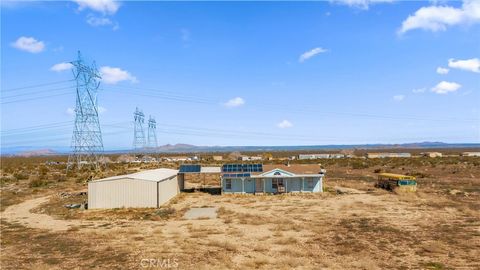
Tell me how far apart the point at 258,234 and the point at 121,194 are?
1490cm

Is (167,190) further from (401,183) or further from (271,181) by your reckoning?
(401,183)

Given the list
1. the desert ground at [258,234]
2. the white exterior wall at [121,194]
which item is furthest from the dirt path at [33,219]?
the white exterior wall at [121,194]

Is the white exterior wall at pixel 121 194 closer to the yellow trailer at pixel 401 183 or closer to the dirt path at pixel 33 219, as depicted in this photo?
the dirt path at pixel 33 219

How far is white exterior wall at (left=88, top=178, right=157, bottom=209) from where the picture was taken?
31734 mm

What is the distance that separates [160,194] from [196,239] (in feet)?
41.7

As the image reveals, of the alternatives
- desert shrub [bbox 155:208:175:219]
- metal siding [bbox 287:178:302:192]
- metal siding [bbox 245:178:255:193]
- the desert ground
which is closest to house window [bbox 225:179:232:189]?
Result: metal siding [bbox 245:178:255:193]

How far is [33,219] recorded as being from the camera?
27.9 meters

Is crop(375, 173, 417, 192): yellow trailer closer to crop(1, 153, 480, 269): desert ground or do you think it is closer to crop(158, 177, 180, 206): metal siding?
crop(1, 153, 480, 269): desert ground

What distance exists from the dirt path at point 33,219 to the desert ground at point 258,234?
77 millimetres

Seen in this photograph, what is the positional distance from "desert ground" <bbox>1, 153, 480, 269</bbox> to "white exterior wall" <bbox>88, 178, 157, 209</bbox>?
1349mm

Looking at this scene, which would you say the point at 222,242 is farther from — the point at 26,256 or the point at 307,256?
the point at 26,256

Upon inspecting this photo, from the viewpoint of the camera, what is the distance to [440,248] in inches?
721

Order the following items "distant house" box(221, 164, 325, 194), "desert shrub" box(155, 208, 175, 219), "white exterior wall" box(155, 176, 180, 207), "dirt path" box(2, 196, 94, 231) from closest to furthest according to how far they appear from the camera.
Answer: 1. "dirt path" box(2, 196, 94, 231)
2. "desert shrub" box(155, 208, 175, 219)
3. "white exterior wall" box(155, 176, 180, 207)
4. "distant house" box(221, 164, 325, 194)

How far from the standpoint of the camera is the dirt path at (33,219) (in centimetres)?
2538
